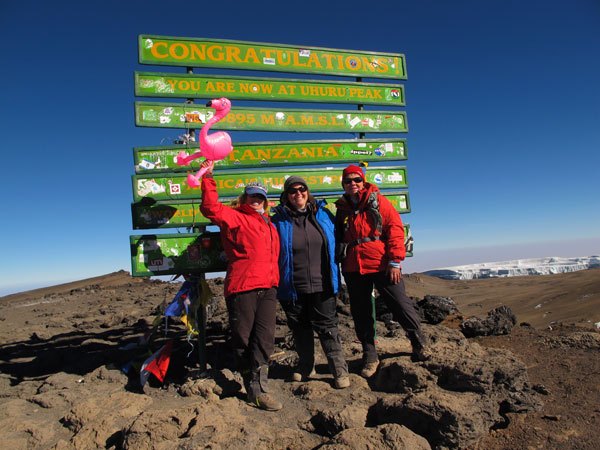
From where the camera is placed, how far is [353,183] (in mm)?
3990

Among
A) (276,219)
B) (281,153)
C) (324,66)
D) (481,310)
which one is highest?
(324,66)

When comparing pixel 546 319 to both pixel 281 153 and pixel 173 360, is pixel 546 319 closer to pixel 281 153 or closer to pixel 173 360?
pixel 281 153

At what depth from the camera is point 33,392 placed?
4.18 m

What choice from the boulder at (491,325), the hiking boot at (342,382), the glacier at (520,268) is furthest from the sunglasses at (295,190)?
the glacier at (520,268)

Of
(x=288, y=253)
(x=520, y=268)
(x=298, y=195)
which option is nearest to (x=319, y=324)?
(x=288, y=253)

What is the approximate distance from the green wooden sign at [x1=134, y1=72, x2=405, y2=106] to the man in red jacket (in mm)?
1977

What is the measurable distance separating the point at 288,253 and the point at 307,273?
10.8 inches

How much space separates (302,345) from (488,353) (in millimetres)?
Result: 1973

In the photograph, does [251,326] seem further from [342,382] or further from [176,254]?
[176,254]

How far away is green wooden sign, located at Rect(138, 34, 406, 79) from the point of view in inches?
188

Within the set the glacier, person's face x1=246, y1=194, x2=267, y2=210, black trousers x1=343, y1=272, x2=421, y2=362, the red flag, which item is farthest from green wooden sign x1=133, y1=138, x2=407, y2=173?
the glacier

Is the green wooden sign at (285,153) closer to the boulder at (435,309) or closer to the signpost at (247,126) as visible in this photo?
the signpost at (247,126)

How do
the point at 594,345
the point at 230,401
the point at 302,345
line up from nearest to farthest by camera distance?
the point at 230,401 → the point at 302,345 → the point at 594,345

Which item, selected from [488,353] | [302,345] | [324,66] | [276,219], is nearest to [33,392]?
[302,345]
